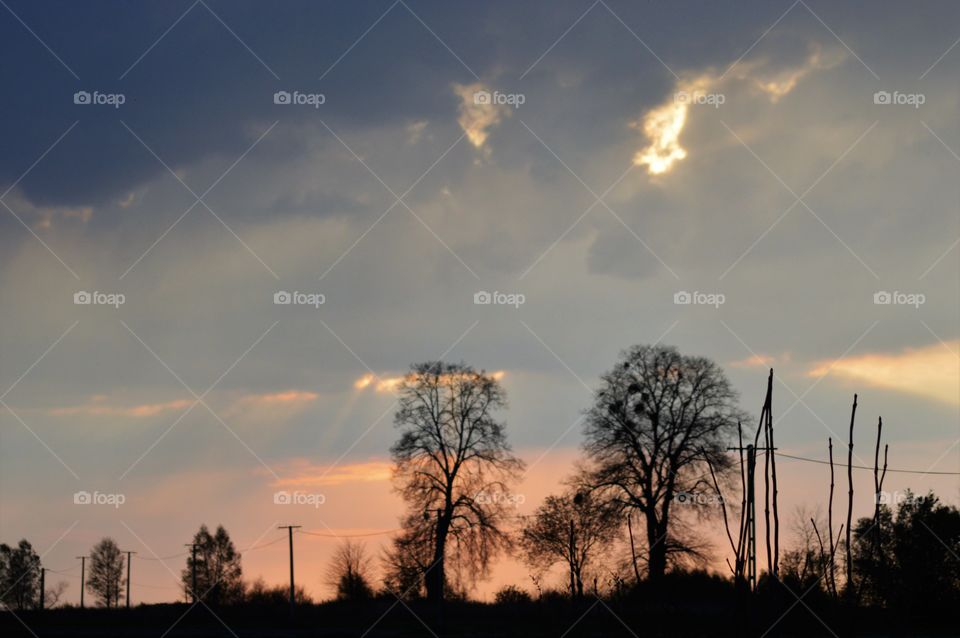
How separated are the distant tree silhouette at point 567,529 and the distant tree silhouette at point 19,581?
68501 millimetres

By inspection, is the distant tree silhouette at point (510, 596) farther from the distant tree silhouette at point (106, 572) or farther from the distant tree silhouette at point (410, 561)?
the distant tree silhouette at point (106, 572)

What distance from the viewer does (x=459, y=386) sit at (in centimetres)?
4244

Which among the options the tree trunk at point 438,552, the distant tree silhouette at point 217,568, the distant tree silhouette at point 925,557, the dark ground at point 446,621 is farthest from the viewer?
the distant tree silhouette at point 217,568

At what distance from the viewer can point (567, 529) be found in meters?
37.7

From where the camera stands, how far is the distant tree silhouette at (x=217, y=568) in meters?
83.6

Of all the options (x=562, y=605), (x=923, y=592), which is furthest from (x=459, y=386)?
(x=923, y=592)

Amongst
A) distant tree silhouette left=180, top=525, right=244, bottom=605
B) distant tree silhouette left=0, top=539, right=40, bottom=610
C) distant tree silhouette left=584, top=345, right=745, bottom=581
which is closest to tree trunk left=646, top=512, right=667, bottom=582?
distant tree silhouette left=584, top=345, right=745, bottom=581

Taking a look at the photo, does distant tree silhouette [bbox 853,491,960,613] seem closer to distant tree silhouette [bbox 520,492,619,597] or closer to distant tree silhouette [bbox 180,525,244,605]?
distant tree silhouette [bbox 520,492,619,597]

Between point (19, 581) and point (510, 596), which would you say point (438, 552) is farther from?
point (19, 581)

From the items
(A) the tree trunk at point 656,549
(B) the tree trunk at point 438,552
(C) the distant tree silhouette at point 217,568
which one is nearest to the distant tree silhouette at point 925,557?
(A) the tree trunk at point 656,549

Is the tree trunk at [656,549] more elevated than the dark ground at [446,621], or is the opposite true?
the tree trunk at [656,549]

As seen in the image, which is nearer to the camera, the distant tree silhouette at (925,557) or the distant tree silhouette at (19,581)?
the distant tree silhouette at (925,557)

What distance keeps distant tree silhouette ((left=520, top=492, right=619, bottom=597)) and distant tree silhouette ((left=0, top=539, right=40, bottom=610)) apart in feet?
225

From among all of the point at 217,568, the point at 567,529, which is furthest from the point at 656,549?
the point at 217,568
